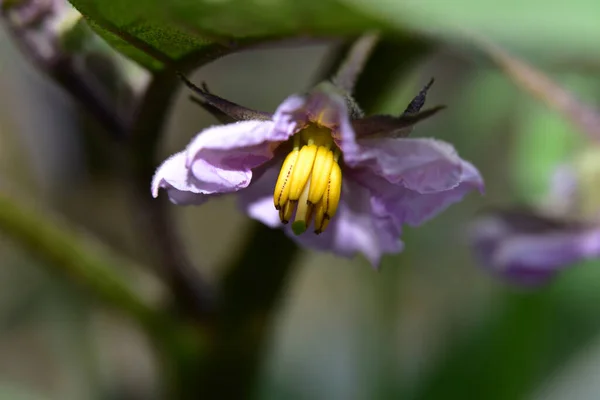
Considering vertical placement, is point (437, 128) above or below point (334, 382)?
above

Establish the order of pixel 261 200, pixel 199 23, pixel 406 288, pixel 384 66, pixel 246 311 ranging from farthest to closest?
1. pixel 406 288
2. pixel 246 311
3. pixel 384 66
4. pixel 261 200
5. pixel 199 23

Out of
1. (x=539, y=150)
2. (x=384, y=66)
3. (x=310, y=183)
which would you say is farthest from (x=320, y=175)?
(x=539, y=150)

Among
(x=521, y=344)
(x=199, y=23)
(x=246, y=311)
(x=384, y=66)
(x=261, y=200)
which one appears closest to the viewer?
(x=199, y=23)

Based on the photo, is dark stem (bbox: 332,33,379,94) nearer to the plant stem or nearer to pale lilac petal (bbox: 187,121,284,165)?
pale lilac petal (bbox: 187,121,284,165)

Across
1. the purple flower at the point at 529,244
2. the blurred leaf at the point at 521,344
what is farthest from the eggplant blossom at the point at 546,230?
the blurred leaf at the point at 521,344

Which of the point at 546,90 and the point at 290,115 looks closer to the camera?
the point at 290,115

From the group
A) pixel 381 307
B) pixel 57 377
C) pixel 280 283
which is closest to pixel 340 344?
pixel 381 307

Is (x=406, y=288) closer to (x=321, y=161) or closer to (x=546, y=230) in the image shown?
(x=546, y=230)

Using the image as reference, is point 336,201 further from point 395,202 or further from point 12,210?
point 12,210
